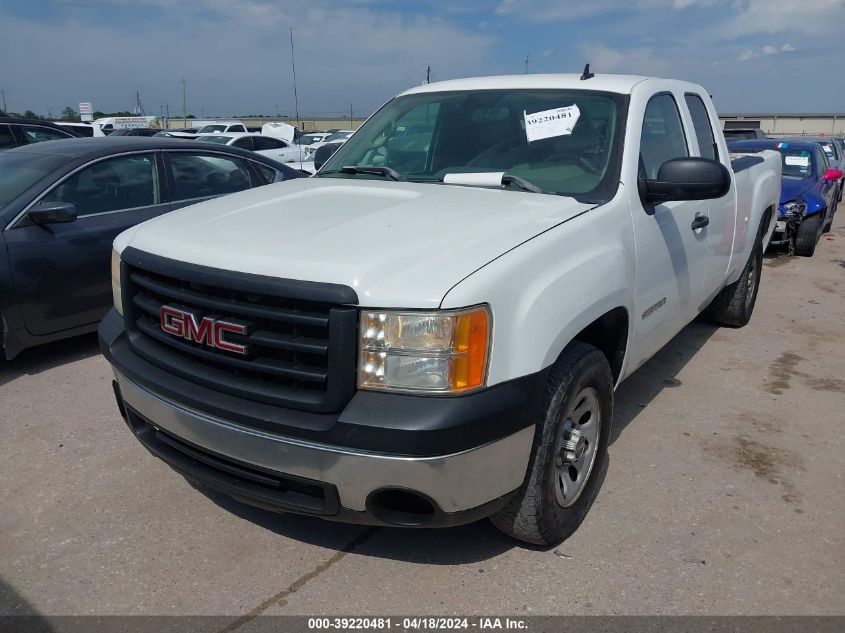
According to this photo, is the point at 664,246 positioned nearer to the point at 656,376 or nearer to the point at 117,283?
the point at 656,376

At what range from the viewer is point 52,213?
473cm

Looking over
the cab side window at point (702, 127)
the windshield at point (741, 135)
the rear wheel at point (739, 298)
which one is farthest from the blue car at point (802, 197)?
the cab side window at point (702, 127)

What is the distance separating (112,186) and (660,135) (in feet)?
12.9

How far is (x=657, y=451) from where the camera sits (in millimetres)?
3771

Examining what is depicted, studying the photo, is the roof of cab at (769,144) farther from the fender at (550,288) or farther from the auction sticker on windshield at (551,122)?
the fender at (550,288)

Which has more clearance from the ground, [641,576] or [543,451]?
[543,451]

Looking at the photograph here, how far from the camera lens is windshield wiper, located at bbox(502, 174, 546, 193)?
3.21 meters

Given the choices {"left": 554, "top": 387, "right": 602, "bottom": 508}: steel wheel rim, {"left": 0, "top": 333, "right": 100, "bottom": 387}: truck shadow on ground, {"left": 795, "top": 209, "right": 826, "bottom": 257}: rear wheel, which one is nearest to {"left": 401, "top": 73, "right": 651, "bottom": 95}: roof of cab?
{"left": 554, "top": 387, "right": 602, "bottom": 508}: steel wheel rim

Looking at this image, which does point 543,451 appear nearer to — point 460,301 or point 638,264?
point 460,301

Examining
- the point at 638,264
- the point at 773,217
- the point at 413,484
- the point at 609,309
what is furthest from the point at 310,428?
the point at 773,217

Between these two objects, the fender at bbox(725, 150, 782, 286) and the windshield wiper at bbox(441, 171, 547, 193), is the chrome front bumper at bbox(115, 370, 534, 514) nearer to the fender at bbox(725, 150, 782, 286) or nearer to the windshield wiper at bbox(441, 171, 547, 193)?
the windshield wiper at bbox(441, 171, 547, 193)

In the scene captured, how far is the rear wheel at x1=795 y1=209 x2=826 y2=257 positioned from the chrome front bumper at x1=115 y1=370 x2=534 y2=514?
8.57 m

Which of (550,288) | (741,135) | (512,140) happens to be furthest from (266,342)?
(741,135)

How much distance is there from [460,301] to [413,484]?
1.97 feet
